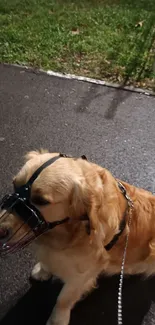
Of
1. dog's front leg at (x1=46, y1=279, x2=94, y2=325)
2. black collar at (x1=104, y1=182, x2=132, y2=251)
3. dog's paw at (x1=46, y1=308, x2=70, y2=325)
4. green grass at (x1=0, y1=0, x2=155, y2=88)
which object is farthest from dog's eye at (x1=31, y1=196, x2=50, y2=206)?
green grass at (x1=0, y1=0, x2=155, y2=88)

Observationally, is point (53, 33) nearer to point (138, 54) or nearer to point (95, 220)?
point (138, 54)

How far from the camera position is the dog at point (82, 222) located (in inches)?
76.2

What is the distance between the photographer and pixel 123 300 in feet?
9.04

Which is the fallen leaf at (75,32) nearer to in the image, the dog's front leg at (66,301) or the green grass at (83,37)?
the green grass at (83,37)

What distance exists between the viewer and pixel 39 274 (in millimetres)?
2734

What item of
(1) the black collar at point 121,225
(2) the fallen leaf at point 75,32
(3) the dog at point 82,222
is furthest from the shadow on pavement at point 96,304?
(2) the fallen leaf at point 75,32

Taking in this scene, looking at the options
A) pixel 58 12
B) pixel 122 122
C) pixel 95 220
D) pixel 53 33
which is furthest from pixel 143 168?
pixel 58 12

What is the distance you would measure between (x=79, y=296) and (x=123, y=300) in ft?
1.33

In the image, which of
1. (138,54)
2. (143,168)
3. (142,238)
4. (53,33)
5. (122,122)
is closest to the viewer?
(142,238)

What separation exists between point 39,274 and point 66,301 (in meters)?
0.33

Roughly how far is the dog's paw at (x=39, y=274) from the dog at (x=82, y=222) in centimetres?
10

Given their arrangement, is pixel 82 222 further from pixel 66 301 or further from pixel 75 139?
pixel 75 139

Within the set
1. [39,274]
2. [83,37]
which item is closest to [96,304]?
[39,274]

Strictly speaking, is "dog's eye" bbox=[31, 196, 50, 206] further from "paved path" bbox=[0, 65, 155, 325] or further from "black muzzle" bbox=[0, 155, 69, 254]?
"paved path" bbox=[0, 65, 155, 325]
